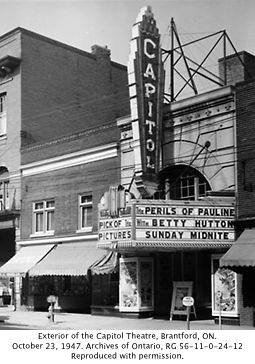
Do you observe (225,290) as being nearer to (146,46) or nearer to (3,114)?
(146,46)

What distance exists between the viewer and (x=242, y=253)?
16.0 meters

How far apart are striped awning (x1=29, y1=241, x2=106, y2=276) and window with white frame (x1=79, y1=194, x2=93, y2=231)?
700 mm

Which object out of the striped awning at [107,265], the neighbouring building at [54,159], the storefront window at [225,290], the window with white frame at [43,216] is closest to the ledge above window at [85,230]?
the neighbouring building at [54,159]

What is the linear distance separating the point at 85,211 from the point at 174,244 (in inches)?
252

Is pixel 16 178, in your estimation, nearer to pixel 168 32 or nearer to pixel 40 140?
pixel 40 140

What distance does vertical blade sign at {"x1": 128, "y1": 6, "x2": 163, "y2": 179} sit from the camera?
18359mm

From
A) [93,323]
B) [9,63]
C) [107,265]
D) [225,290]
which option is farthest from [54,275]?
[9,63]

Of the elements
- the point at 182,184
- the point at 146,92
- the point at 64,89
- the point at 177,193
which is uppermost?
the point at 64,89

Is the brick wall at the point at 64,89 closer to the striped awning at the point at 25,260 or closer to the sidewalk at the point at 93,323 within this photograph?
the striped awning at the point at 25,260

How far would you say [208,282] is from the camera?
19688 millimetres

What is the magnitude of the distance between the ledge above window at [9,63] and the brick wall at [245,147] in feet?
39.8

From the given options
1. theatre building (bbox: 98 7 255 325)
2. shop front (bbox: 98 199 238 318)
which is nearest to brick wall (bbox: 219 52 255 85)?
theatre building (bbox: 98 7 255 325)

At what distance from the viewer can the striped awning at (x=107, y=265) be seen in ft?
66.2
